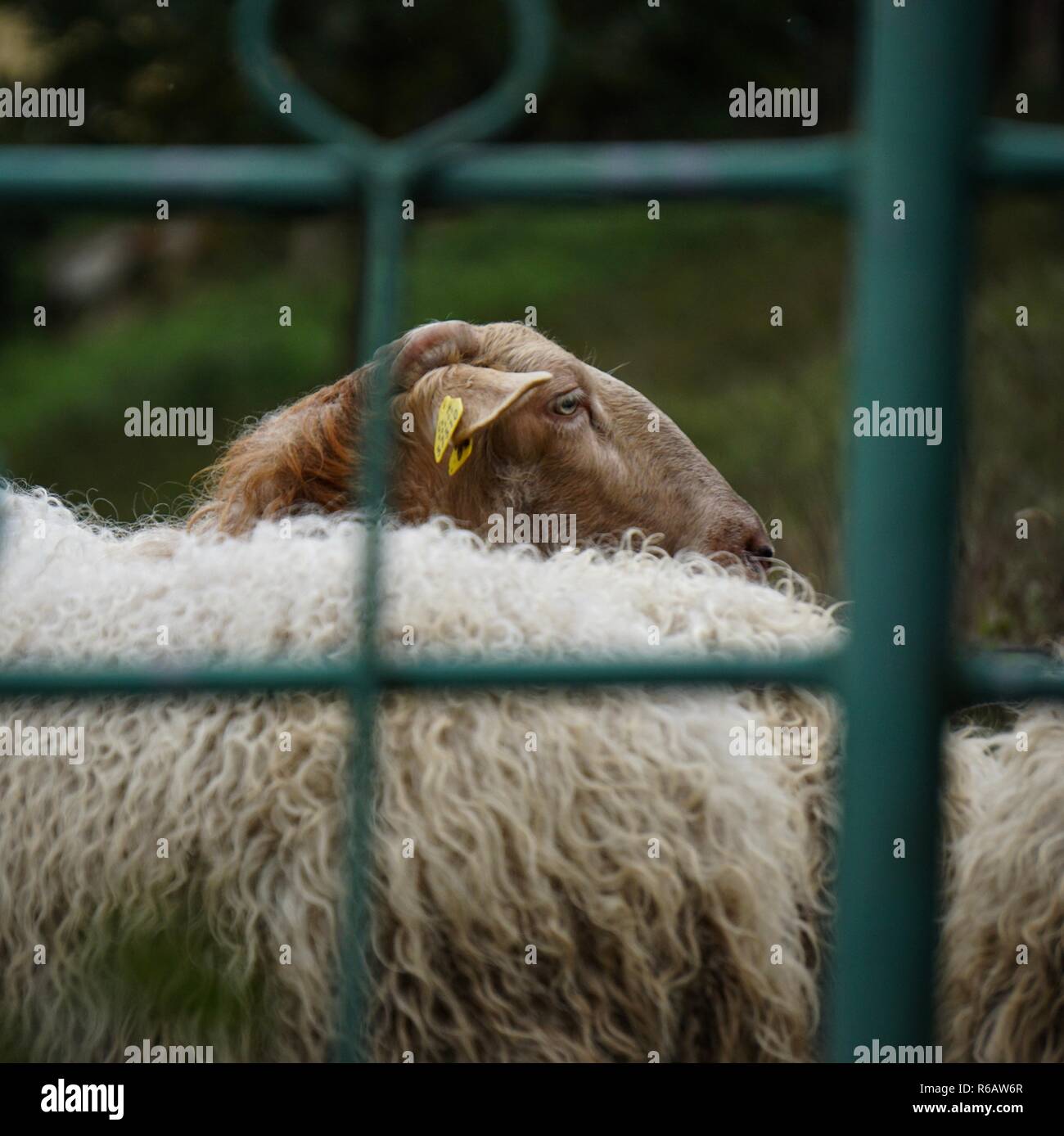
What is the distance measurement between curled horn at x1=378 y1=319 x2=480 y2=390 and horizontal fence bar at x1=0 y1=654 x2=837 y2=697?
2286 millimetres

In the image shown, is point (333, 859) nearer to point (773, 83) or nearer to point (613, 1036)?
point (613, 1036)

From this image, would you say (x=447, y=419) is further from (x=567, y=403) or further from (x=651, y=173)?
(x=651, y=173)

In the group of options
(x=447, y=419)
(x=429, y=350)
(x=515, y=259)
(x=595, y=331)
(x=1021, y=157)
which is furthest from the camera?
(x=515, y=259)

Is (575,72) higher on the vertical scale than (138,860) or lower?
higher

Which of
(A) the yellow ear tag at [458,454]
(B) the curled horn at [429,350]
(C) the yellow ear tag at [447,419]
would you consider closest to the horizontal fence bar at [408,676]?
(C) the yellow ear tag at [447,419]

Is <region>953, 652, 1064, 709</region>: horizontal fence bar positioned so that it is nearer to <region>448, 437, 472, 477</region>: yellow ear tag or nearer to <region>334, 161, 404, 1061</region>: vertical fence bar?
<region>334, 161, 404, 1061</region>: vertical fence bar

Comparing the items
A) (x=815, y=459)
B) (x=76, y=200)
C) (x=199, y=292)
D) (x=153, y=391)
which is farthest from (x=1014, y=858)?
(x=199, y=292)

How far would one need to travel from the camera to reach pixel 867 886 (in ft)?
3.31

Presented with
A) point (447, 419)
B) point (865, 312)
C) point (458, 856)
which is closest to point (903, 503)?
point (865, 312)

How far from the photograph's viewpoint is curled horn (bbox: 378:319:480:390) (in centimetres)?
330

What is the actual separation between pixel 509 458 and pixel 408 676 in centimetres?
235

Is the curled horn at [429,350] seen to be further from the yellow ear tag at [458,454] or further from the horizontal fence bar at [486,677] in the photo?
the horizontal fence bar at [486,677]

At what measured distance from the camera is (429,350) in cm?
333

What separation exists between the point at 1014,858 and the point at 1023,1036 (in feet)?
0.77
